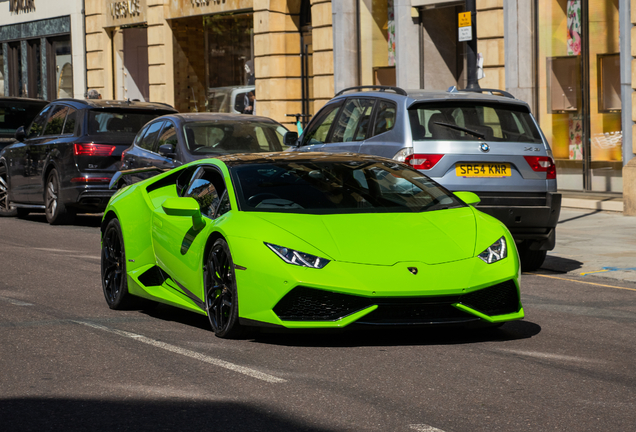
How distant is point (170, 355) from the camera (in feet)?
20.6

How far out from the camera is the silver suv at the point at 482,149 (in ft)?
32.8

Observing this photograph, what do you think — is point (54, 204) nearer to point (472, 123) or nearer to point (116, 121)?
point (116, 121)

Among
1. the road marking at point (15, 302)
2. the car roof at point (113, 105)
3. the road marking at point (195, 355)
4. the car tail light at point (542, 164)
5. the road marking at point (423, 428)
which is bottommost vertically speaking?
the road marking at point (423, 428)

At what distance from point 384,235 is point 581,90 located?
1274 cm

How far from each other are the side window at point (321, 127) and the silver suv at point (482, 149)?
110 cm

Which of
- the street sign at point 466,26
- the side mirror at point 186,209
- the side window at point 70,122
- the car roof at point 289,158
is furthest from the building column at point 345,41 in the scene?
the side mirror at point 186,209

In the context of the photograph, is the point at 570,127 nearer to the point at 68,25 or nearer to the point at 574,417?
the point at 574,417

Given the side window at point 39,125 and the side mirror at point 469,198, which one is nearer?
the side mirror at point 469,198

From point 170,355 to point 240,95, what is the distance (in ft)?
70.8

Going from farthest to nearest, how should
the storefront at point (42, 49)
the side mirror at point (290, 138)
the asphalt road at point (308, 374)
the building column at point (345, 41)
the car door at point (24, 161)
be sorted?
the storefront at point (42, 49), the building column at point (345, 41), the car door at point (24, 161), the side mirror at point (290, 138), the asphalt road at point (308, 374)

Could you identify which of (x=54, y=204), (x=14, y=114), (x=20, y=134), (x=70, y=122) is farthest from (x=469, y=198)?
(x=14, y=114)

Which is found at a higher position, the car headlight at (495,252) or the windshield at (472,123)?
the windshield at (472,123)

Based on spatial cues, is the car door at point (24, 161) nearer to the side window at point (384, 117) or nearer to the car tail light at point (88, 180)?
the car tail light at point (88, 180)

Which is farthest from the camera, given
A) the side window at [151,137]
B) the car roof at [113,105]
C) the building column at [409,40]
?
the building column at [409,40]
